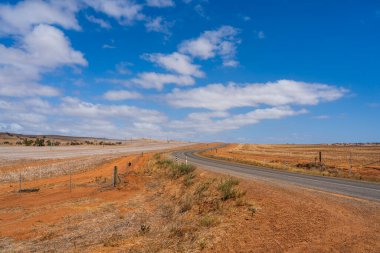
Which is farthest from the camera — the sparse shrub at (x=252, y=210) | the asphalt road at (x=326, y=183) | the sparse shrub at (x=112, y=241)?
the asphalt road at (x=326, y=183)

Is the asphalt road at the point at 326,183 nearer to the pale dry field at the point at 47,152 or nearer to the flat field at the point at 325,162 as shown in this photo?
the flat field at the point at 325,162

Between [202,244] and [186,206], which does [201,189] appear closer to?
[186,206]

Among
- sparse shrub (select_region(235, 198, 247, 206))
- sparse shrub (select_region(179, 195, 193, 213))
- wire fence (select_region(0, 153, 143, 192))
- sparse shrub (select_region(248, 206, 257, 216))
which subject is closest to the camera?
sparse shrub (select_region(248, 206, 257, 216))

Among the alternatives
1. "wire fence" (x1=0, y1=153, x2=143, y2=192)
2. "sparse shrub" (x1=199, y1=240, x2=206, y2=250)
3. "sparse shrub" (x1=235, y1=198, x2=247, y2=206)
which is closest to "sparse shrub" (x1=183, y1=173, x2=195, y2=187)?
"wire fence" (x1=0, y1=153, x2=143, y2=192)

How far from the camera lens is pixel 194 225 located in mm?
10641

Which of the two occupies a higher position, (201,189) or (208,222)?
(201,189)

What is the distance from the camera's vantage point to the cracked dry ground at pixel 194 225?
8.59m

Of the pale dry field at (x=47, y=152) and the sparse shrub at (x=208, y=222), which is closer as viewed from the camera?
the sparse shrub at (x=208, y=222)

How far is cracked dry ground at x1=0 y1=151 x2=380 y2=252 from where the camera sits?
338 inches

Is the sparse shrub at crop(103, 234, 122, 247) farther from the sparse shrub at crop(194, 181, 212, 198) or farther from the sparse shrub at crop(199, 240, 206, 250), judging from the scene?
the sparse shrub at crop(194, 181, 212, 198)

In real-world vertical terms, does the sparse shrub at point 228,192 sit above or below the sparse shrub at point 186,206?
above

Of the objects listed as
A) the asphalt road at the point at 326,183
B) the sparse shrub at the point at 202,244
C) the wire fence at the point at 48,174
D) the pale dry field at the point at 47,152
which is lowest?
the wire fence at the point at 48,174

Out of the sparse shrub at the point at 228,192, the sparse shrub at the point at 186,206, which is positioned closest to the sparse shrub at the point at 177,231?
the sparse shrub at the point at 186,206

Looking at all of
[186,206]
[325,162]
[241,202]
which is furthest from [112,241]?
[325,162]
